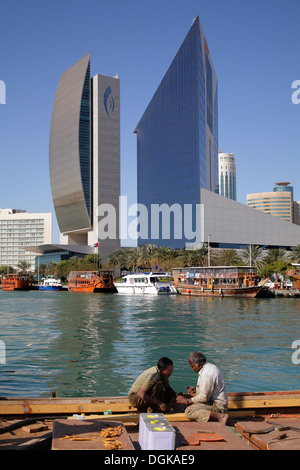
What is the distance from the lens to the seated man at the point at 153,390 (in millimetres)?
8742

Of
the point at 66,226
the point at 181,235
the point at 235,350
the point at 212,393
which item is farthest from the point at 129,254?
the point at 212,393

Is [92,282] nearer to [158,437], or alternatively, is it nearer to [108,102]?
[158,437]

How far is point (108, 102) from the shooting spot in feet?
546

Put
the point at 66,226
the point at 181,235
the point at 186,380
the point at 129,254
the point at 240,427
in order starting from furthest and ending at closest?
the point at 66,226, the point at 181,235, the point at 129,254, the point at 186,380, the point at 240,427

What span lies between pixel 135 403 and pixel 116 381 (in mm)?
7675

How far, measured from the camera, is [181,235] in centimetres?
12962

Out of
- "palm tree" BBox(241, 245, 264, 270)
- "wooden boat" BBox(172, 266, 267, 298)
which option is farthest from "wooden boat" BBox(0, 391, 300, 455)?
"palm tree" BBox(241, 245, 264, 270)

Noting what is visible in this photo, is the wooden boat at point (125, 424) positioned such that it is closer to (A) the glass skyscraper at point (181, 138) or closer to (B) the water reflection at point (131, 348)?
(B) the water reflection at point (131, 348)

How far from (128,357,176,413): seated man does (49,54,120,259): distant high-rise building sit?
152m

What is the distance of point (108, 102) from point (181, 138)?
39.3 meters

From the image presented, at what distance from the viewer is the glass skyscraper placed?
135m

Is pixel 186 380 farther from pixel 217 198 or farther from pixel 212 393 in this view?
pixel 217 198

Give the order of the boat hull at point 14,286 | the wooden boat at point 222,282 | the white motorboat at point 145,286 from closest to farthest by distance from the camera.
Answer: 1. the wooden boat at point 222,282
2. the white motorboat at point 145,286
3. the boat hull at point 14,286

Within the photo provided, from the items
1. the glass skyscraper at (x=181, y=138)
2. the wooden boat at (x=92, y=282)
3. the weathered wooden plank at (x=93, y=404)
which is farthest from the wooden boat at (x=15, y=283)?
the weathered wooden plank at (x=93, y=404)
